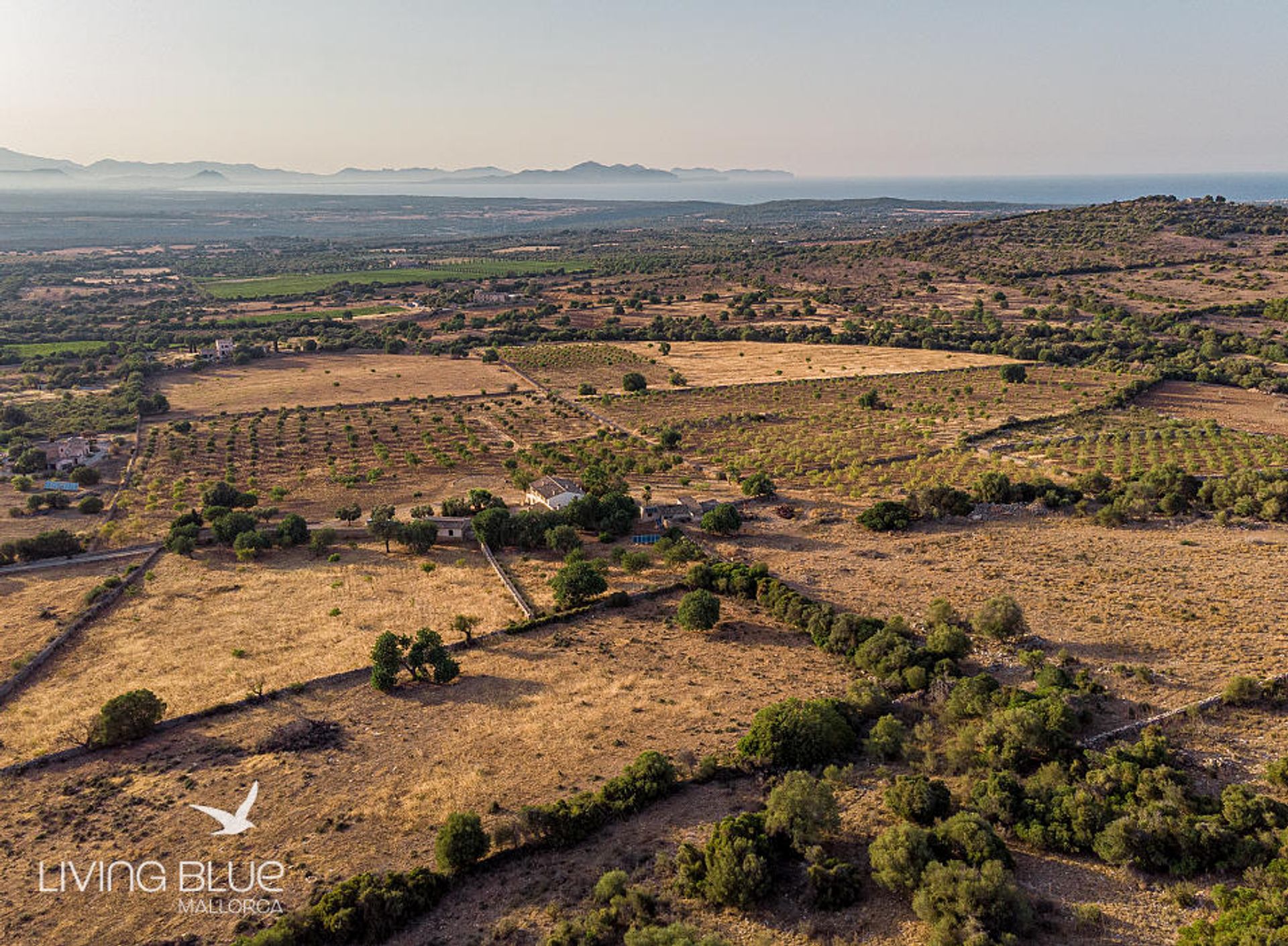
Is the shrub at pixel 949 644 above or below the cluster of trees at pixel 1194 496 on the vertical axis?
below

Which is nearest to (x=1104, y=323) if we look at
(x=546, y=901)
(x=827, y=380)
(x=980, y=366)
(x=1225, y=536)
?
(x=980, y=366)

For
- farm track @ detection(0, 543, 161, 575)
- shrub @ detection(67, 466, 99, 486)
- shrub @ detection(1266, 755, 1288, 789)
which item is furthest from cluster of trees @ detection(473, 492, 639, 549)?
shrub @ detection(67, 466, 99, 486)

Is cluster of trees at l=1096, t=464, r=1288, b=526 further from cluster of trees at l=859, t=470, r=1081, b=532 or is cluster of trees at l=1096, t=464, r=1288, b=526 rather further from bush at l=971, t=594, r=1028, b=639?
bush at l=971, t=594, r=1028, b=639

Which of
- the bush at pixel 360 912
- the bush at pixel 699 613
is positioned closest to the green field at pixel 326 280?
the bush at pixel 699 613

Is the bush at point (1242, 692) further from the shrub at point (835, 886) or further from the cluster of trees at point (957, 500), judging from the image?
the cluster of trees at point (957, 500)

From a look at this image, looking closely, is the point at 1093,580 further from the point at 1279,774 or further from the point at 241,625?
the point at 241,625

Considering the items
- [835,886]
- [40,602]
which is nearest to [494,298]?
[40,602]
